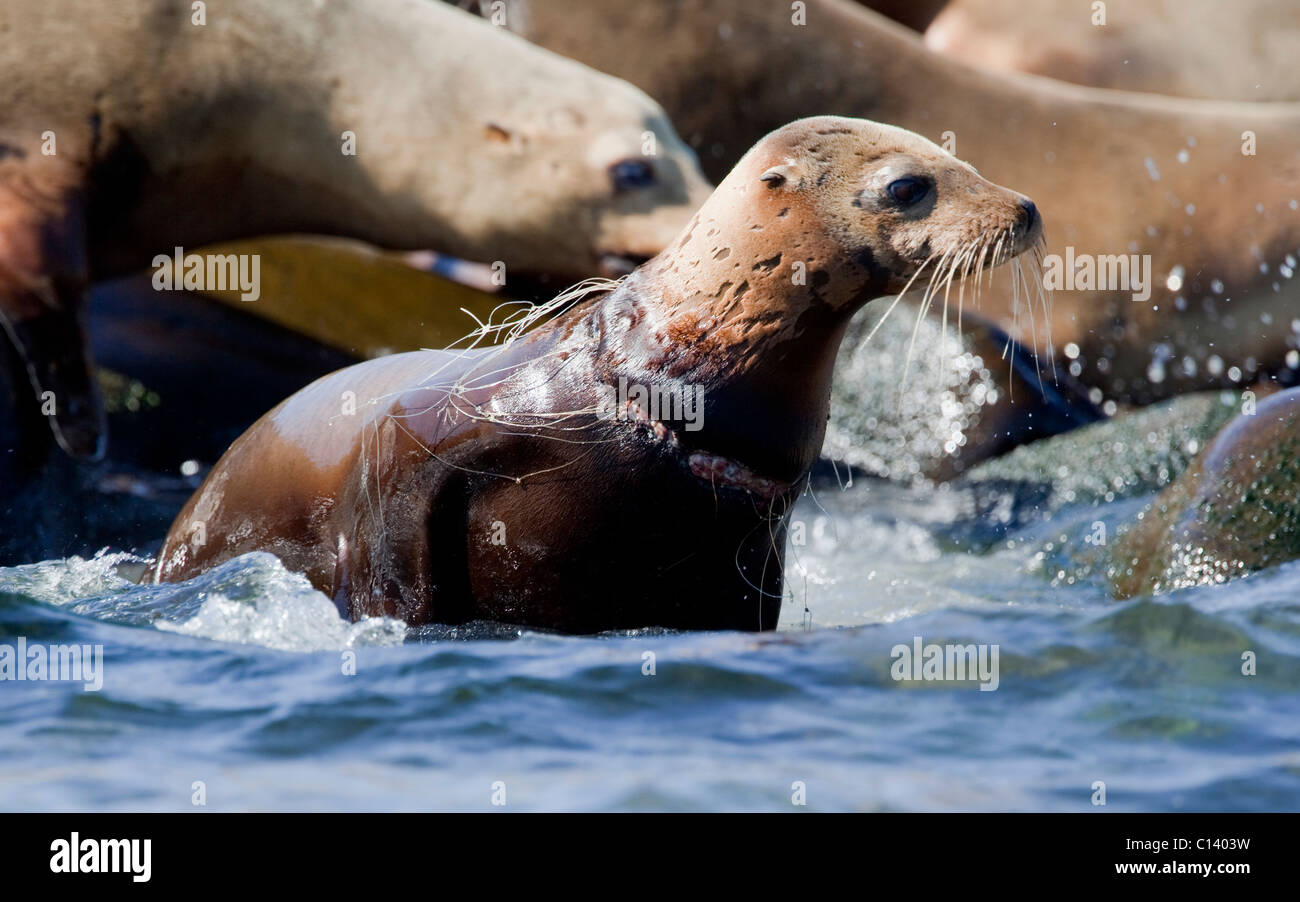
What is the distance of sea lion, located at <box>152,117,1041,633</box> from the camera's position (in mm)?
4781

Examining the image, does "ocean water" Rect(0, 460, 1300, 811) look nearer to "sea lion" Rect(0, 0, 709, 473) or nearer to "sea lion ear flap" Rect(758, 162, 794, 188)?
"sea lion ear flap" Rect(758, 162, 794, 188)

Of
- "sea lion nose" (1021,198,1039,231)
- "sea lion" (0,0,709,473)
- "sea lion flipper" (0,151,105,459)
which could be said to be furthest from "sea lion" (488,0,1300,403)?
"sea lion nose" (1021,198,1039,231)

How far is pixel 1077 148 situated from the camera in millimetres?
10531

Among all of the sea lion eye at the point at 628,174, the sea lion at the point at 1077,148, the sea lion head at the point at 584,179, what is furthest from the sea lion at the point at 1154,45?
the sea lion eye at the point at 628,174

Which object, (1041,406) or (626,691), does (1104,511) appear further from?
(626,691)

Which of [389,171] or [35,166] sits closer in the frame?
[35,166]

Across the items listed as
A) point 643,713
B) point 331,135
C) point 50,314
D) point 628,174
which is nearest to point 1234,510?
point 643,713

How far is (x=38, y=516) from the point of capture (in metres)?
7.43

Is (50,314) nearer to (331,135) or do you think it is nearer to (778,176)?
(331,135)

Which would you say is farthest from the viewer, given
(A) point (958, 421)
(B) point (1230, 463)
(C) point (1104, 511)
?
(A) point (958, 421)

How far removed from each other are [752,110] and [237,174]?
10.4 feet

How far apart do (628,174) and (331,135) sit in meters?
1.37
